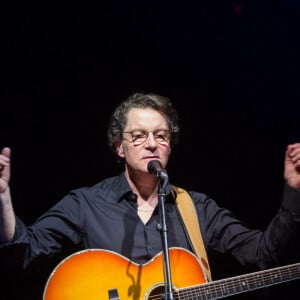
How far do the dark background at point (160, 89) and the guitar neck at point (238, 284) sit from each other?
2.47 feet

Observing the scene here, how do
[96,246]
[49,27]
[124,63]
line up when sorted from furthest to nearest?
1. [124,63]
2. [49,27]
3. [96,246]

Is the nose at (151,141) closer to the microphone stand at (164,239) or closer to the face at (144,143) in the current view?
the face at (144,143)

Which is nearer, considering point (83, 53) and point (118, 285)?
point (118, 285)

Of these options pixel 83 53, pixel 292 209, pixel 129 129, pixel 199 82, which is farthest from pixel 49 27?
Answer: pixel 292 209

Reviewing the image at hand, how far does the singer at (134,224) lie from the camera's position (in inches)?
85.4

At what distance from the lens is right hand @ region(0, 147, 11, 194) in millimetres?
1839

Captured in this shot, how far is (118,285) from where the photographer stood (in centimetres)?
219

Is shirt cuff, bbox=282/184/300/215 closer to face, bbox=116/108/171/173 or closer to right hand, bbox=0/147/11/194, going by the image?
face, bbox=116/108/171/173

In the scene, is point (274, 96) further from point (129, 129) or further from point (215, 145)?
point (129, 129)

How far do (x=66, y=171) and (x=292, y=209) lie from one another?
191 cm

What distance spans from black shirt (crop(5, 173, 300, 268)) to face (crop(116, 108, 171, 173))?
225mm

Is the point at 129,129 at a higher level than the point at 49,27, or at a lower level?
lower

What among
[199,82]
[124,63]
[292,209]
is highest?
[124,63]

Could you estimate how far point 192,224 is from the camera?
2.76 metres
